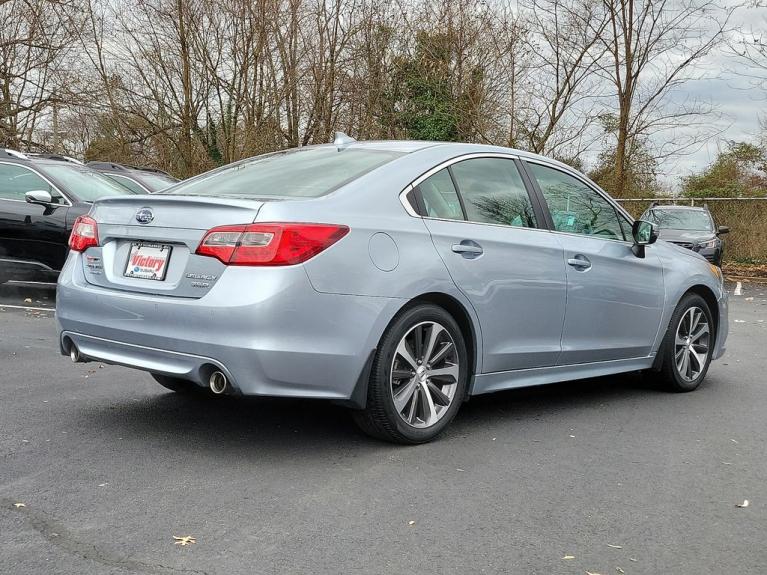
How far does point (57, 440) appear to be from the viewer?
15.3 ft

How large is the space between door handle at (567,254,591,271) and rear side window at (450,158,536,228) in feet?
1.11

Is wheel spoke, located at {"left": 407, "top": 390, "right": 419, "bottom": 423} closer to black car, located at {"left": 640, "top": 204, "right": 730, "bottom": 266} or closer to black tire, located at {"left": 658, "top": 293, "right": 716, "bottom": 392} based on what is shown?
black tire, located at {"left": 658, "top": 293, "right": 716, "bottom": 392}

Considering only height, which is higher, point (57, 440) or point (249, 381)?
point (249, 381)

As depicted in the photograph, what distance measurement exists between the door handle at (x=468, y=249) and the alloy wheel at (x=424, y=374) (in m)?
0.42

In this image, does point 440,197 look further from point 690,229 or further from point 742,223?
point 742,223

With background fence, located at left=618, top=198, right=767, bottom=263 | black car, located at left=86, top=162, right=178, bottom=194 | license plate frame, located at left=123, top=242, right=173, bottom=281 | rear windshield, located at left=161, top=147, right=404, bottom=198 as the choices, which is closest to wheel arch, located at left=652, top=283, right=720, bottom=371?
rear windshield, located at left=161, top=147, right=404, bottom=198

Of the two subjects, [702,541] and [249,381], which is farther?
[249,381]

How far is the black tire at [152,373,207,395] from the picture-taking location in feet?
18.7

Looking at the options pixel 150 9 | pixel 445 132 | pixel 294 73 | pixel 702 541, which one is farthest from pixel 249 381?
pixel 445 132

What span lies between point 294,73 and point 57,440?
1898cm

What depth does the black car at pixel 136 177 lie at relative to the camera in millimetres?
12812

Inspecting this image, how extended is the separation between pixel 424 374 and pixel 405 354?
20cm

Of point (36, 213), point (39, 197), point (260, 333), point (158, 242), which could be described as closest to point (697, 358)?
point (260, 333)

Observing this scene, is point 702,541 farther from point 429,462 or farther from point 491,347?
point 491,347
